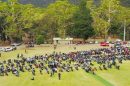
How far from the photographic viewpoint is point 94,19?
134m

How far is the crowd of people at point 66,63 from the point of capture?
273 ft

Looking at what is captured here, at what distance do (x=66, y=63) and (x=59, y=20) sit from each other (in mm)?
44082

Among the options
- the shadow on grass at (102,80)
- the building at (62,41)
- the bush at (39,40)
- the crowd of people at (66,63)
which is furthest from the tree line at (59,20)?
the shadow on grass at (102,80)

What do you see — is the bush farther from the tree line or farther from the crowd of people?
the crowd of people

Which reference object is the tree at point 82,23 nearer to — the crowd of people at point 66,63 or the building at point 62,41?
the building at point 62,41

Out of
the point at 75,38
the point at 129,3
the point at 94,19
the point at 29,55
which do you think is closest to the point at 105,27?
the point at 94,19

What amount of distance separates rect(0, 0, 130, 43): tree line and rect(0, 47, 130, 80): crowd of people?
26.8 metres

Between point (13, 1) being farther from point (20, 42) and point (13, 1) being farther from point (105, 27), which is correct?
point (105, 27)

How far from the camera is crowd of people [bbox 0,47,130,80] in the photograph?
8325 cm

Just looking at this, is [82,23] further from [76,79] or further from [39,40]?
[76,79]

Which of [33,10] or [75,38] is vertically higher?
[33,10]

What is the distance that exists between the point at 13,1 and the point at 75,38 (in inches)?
1017

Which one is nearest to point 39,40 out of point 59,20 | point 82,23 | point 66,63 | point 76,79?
point 59,20

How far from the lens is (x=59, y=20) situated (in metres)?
133
